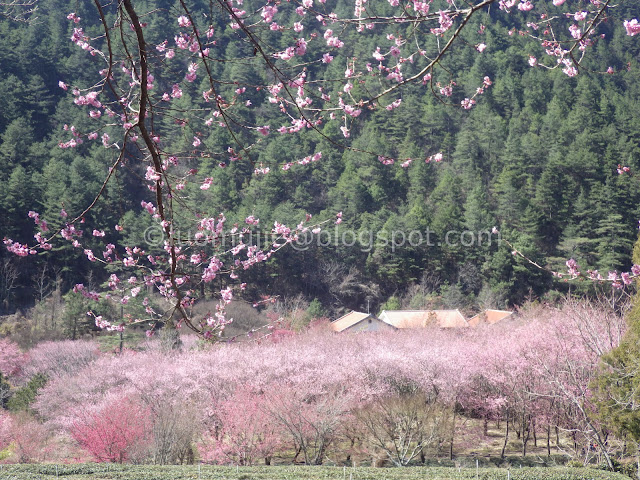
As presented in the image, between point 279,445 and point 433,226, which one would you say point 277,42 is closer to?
point 433,226

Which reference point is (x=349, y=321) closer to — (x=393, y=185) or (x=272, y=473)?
(x=393, y=185)

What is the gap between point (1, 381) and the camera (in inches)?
623

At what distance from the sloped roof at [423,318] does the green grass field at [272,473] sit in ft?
49.1

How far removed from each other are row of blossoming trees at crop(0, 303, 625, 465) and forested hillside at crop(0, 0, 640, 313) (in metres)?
13.2

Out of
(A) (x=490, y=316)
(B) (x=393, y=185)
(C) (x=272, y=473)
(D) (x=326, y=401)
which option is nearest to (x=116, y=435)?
(C) (x=272, y=473)

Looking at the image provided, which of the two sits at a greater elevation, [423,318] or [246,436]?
[423,318]

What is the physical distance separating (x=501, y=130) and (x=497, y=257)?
14178mm

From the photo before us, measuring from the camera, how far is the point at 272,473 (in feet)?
28.2

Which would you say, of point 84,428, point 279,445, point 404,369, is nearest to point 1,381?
point 84,428

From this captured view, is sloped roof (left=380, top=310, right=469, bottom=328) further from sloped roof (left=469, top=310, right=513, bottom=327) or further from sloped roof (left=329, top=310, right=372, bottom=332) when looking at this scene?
sloped roof (left=329, top=310, right=372, bottom=332)

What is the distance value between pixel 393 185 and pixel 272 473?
32.9 meters

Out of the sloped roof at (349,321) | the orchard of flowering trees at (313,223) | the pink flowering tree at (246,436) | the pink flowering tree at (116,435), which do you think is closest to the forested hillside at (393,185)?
the orchard of flowering trees at (313,223)

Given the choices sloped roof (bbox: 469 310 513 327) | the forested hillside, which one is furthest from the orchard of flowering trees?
sloped roof (bbox: 469 310 513 327)

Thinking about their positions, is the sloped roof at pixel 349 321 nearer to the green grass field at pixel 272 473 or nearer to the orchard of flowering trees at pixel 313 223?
the orchard of flowering trees at pixel 313 223
